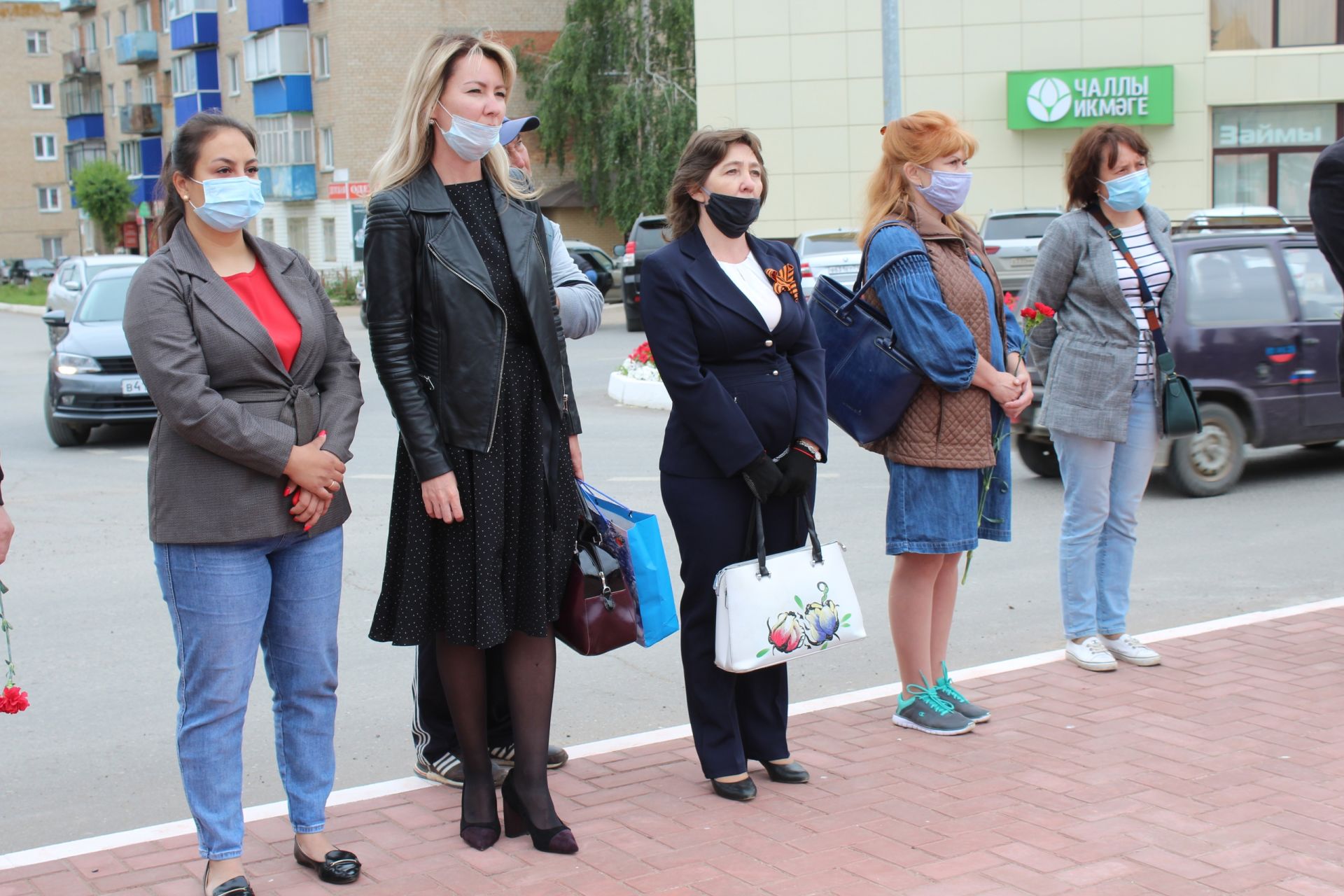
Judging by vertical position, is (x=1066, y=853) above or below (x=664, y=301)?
below

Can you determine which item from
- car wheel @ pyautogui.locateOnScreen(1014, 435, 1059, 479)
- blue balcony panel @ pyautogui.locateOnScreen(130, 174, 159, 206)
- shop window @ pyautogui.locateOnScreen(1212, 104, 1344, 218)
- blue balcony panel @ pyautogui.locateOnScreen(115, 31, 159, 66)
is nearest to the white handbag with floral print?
car wheel @ pyautogui.locateOnScreen(1014, 435, 1059, 479)

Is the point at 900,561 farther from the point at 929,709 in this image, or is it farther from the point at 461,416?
the point at 461,416

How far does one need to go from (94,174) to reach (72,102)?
15.3 m

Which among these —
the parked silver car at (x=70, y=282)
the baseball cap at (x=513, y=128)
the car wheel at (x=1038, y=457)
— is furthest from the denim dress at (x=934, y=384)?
the parked silver car at (x=70, y=282)

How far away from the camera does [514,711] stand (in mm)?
4105

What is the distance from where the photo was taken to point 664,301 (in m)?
4.33

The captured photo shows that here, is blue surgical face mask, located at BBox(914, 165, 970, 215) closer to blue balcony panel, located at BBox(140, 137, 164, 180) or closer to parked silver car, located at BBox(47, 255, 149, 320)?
parked silver car, located at BBox(47, 255, 149, 320)

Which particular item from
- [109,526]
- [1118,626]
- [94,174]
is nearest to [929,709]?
[1118,626]

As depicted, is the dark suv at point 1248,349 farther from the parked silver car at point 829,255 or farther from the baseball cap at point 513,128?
the parked silver car at point 829,255

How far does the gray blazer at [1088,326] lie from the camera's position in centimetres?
552

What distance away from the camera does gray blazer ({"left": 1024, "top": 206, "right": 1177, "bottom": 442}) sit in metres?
5.52

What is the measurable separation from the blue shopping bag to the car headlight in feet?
35.7

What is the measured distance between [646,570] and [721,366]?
0.72m

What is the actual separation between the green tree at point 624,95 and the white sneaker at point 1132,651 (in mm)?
37250
